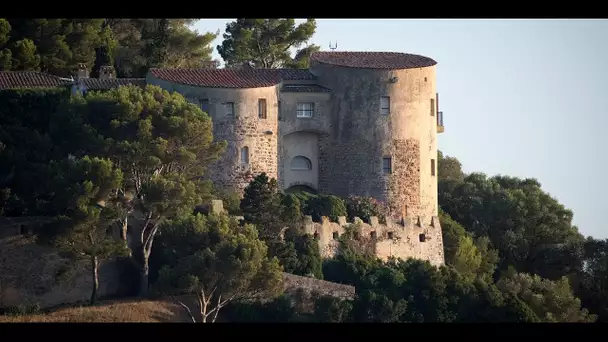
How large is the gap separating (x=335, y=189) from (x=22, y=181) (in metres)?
9.30

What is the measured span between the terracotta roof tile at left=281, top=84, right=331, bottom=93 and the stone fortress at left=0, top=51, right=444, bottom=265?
0.09 feet

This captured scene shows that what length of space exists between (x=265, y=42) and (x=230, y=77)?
10796 millimetres

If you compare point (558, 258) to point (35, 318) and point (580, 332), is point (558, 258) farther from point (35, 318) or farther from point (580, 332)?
point (580, 332)

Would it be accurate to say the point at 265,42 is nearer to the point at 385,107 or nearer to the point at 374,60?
the point at 374,60

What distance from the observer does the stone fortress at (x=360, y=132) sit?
42469 mm

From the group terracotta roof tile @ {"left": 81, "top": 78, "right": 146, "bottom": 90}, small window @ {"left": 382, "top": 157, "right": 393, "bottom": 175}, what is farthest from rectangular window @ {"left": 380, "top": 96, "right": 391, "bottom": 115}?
terracotta roof tile @ {"left": 81, "top": 78, "right": 146, "bottom": 90}

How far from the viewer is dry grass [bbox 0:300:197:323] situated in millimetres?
33438

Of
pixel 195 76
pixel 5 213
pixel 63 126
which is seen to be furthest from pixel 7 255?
pixel 195 76

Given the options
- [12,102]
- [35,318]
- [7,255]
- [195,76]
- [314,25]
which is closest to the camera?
[35,318]

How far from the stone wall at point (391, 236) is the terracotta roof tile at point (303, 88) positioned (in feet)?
13.1

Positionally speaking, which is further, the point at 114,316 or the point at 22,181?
the point at 22,181

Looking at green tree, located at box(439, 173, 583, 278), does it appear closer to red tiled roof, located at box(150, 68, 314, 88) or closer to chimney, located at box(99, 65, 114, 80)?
red tiled roof, located at box(150, 68, 314, 88)

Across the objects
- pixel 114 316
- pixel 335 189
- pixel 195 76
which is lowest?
pixel 114 316

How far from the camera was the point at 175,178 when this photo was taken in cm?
3753
